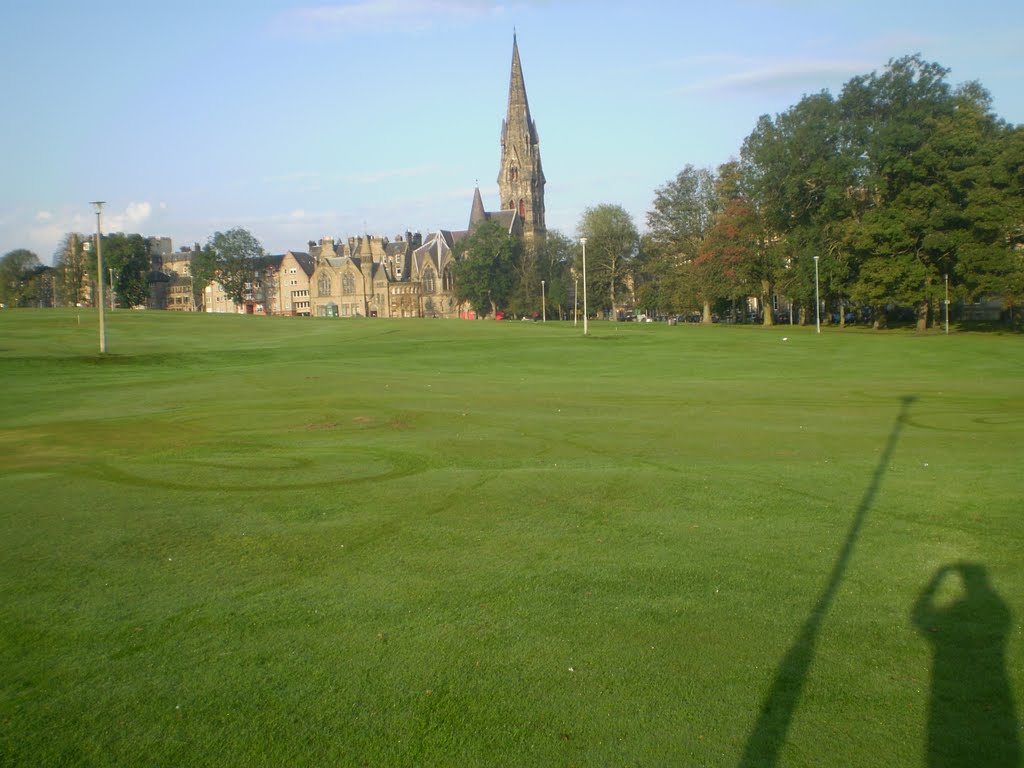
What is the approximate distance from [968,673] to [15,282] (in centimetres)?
17371

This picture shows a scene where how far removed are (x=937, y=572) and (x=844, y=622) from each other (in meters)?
1.84

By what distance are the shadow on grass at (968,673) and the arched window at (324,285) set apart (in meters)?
154

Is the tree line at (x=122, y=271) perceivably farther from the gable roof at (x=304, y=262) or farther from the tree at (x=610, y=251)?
the tree at (x=610, y=251)

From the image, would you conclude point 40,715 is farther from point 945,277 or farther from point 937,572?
point 945,277

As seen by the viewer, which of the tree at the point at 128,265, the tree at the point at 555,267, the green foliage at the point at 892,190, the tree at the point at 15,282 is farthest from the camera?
the tree at the point at 15,282

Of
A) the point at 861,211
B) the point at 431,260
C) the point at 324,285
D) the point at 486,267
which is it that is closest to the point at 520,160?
the point at 431,260

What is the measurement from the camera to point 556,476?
12438 millimetres

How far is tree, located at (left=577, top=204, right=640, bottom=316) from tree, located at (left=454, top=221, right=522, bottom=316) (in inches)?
487

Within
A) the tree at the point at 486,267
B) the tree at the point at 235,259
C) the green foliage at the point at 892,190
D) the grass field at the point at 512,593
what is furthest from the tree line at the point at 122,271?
the grass field at the point at 512,593

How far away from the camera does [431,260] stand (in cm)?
15112

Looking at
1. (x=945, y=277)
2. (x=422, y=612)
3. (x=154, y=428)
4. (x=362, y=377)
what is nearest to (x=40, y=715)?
(x=422, y=612)

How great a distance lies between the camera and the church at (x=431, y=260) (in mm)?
151250

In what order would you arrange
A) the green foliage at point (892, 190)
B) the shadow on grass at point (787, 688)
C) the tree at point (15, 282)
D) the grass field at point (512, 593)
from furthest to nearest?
the tree at point (15, 282), the green foliage at point (892, 190), the grass field at point (512, 593), the shadow on grass at point (787, 688)

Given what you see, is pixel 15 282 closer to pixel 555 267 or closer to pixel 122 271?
pixel 122 271
